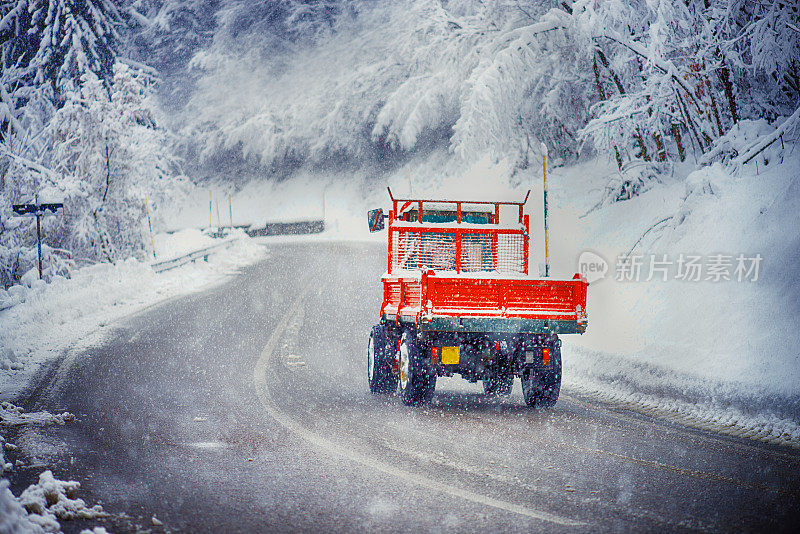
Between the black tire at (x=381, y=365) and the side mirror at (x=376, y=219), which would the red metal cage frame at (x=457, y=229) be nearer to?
the side mirror at (x=376, y=219)

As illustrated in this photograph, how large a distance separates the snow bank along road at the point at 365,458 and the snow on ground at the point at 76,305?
969 mm

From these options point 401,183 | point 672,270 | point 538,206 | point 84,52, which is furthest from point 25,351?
point 401,183

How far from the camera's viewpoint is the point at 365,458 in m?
6.70

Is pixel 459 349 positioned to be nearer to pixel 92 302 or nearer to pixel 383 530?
pixel 383 530

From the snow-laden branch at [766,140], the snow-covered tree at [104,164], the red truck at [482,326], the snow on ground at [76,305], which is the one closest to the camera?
the red truck at [482,326]

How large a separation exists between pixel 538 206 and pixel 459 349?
20.5 meters

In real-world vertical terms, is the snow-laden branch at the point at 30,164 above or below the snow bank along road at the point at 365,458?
above

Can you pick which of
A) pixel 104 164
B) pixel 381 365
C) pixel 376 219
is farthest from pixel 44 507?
pixel 104 164

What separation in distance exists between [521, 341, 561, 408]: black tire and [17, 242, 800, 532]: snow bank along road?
17 centimetres

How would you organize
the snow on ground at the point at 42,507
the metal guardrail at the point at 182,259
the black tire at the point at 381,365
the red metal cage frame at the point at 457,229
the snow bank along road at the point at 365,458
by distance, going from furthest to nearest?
the metal guardrail at the point at 182,259 → the red metal cage frame at the point at 457,229 → the black tire at the point at 381,365 → the snow bank along road at the point at 365,458 → the snow on ground at the point at 42,507

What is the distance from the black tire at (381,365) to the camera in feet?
33.0

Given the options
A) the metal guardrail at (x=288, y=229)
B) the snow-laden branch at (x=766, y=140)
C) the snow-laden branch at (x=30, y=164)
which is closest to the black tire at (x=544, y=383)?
the snow-laden branch at (x=766, y=140)

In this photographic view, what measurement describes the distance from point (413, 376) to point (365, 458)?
239 cm

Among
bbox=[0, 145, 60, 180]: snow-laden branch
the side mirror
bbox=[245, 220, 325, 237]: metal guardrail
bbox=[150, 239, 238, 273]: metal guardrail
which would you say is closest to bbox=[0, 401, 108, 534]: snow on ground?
the side mirror
